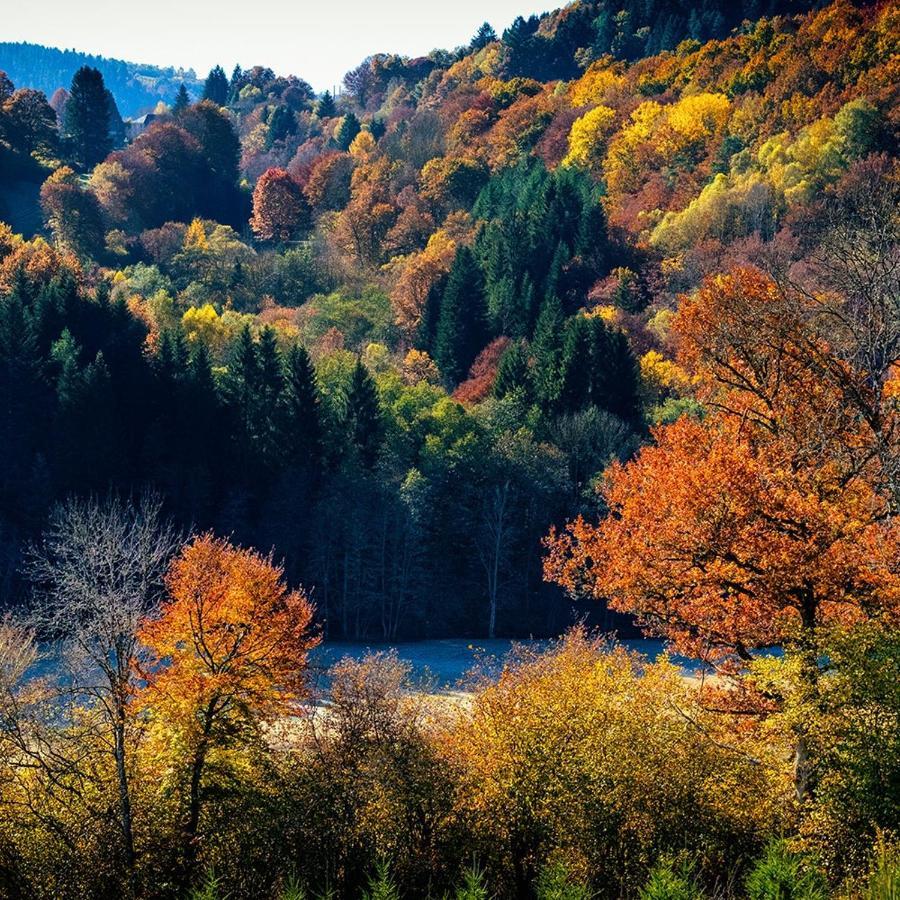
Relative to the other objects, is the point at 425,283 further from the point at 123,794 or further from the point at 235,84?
the point at 235,84

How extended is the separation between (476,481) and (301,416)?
33.3ft

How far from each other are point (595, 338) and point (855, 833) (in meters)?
45.7

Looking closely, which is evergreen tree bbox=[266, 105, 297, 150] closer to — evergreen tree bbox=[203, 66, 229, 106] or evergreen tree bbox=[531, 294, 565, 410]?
evergreen tree bbox=[203, 66, 229, 106]

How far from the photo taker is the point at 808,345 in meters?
15.7

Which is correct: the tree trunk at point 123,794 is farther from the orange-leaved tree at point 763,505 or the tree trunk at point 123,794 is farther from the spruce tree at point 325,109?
the spruce tree at point 325,109

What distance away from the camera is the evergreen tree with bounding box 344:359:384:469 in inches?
1982

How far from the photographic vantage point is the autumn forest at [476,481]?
48.8ft

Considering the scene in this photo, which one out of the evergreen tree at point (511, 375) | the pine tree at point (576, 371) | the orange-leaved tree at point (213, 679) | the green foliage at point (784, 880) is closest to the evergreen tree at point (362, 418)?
the evergreen tree at point (511, 375)

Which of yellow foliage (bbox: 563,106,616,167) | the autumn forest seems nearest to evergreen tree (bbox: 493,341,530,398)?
the autumn forest

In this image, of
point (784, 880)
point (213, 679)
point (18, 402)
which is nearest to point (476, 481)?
point (18, 402)

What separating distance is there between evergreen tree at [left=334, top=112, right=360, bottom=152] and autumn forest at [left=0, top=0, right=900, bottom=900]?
7.63 feet

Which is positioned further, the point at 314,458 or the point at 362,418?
the point at 362,418

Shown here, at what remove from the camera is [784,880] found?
11891 mm

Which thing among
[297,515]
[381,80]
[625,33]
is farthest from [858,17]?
[381,80]
